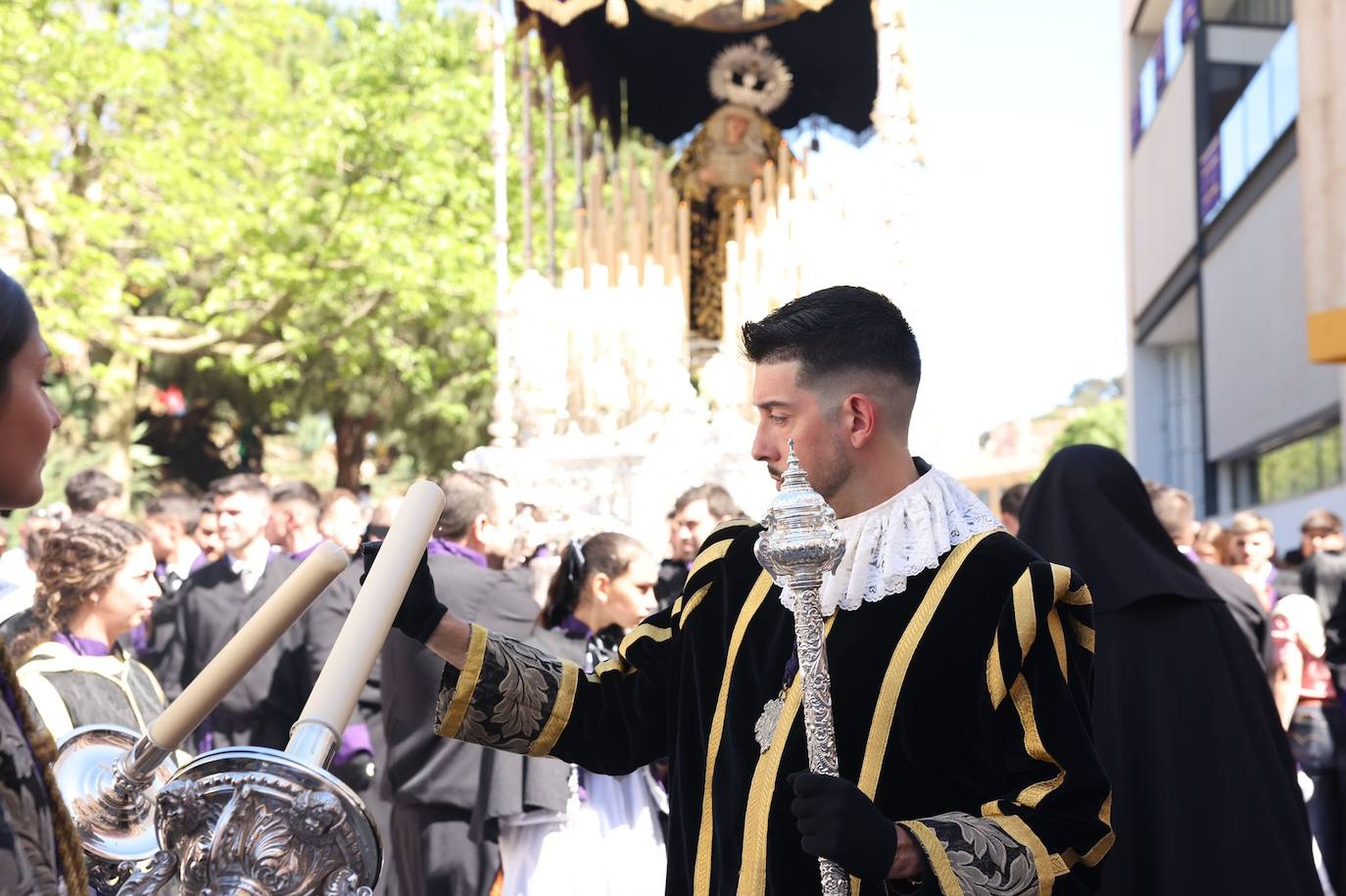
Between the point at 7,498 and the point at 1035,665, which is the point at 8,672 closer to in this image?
the point at 7,498

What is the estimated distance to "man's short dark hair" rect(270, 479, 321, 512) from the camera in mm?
7656

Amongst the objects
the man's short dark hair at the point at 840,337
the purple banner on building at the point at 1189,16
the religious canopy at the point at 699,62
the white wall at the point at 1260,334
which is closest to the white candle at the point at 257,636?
the man's short dark hair at the point at 840,337

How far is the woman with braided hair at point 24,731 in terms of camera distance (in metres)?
1.68

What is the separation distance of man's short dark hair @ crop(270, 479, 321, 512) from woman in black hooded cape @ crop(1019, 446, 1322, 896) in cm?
458

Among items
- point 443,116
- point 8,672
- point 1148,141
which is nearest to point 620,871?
point 8,672

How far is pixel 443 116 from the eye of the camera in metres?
24.7

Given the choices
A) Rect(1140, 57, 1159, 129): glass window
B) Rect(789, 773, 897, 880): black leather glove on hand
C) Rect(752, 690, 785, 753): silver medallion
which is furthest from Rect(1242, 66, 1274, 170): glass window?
Rect(789, 773, 897, 880): black leather glove on hand

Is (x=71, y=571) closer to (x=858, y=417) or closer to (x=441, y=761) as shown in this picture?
(x=441, y=761)

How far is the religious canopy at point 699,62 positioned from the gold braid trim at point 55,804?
14.0 meters

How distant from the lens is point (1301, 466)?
19250 mm

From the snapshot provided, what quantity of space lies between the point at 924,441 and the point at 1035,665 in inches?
392

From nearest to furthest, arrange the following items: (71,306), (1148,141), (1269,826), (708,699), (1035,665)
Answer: (1035,665), (708,699), (1269,826), (71,306), (1148,141)

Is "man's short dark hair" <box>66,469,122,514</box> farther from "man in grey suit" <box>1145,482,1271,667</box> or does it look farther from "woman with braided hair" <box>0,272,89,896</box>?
"woman with braided hair" <box>0,272,89,896</box>

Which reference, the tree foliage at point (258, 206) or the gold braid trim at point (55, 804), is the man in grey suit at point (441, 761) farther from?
the tree foliage at point (258, 206)
